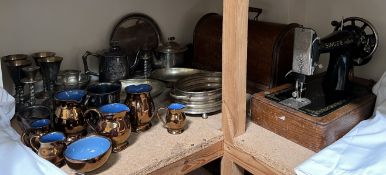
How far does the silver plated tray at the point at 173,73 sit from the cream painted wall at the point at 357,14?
1.72 feet

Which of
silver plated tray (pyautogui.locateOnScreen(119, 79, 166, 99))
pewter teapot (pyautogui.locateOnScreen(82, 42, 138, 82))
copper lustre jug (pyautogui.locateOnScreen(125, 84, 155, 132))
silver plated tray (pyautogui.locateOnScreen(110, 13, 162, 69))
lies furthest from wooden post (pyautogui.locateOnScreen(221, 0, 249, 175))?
silver plated tray (pyautogui.locateOnScreen(110, 13, 162, 69))

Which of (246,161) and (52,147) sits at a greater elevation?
(52,147)

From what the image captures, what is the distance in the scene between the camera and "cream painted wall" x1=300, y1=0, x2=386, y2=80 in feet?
4.06

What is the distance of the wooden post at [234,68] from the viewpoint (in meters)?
0.95

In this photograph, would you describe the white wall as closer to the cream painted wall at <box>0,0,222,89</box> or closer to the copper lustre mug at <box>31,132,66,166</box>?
the cream painted wall at <box>0,0,222,89</box>

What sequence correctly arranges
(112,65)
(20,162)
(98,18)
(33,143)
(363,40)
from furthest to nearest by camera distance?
(98,18) → (112,65) → (363,40) → (33,143) → (20,162)

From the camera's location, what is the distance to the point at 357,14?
1295 millimetres

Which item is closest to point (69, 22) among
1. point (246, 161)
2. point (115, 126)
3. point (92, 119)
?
point (92, 119)

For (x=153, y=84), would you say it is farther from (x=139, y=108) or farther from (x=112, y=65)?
(x=139, y=108)

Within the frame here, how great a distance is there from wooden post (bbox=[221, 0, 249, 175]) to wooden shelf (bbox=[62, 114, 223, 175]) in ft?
0.18

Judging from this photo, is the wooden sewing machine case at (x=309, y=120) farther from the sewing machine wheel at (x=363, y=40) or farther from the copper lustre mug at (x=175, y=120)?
the copper lustre mug at (x=175, y=120)

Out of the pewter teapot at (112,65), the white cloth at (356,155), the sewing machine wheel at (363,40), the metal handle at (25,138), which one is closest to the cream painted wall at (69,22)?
the pewter teapot at (112,65)

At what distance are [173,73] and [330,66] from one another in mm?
629

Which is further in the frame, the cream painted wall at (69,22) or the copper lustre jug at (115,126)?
the cream painted wall at (69,22)
